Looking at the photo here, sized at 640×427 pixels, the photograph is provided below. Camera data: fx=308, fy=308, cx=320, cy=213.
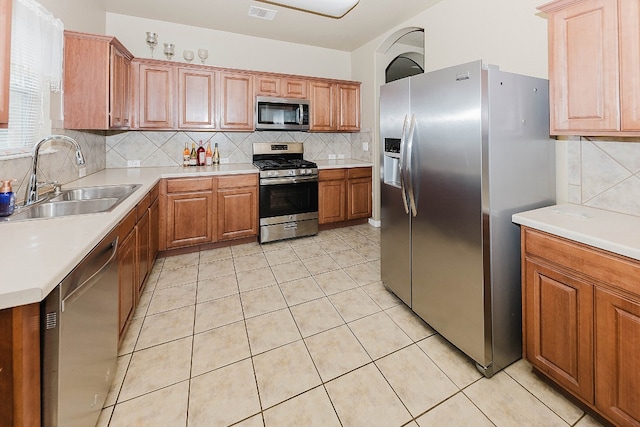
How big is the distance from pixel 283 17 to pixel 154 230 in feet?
9.40

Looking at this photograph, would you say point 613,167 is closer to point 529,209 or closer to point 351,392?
point 529,209

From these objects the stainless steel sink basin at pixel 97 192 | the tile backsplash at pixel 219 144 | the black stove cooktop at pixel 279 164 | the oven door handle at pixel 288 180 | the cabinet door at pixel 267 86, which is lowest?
the stainless steel sink basin at pixel 97 192

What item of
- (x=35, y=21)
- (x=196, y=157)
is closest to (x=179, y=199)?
(x=196, y=157)

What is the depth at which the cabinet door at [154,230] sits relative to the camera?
2831 mm

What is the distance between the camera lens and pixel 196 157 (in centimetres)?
408

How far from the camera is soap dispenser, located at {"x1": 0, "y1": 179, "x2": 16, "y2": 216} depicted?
5.19ft

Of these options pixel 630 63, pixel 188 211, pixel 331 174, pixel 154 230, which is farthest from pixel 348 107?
pixel 630 63

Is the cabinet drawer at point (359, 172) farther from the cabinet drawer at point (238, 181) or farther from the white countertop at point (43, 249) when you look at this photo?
the white countertop at point (43, 249)

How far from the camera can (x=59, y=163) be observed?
8.08ft

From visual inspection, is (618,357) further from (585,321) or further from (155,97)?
(155,97)

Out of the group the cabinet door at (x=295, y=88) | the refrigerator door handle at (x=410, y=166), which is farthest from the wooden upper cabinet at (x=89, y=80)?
the refrigerator door handle at (x=410, y=166)

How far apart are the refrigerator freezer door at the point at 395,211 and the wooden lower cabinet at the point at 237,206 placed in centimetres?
→ 187

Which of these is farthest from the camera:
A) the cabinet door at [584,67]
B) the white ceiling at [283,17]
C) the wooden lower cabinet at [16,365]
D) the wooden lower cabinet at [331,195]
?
the wooden lower cabinet at [331,195]

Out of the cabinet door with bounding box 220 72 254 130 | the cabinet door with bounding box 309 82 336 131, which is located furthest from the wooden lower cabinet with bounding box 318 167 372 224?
the cabinet door with bounding box 220 72 254 130
